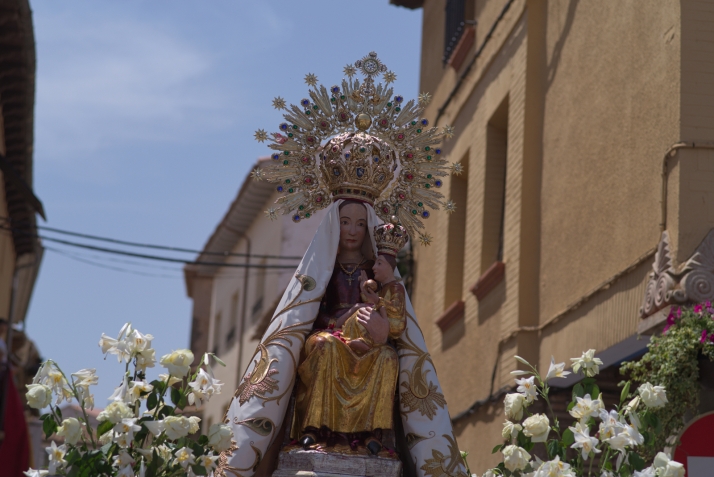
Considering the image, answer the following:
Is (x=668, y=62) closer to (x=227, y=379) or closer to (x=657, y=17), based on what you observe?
(x=657, y=17)

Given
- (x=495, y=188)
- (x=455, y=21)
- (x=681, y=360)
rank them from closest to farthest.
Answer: (x=681, y=360) → (x=495, y=188) → (x=455, y=21)

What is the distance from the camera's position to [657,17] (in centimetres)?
904

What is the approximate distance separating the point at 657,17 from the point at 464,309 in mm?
4974

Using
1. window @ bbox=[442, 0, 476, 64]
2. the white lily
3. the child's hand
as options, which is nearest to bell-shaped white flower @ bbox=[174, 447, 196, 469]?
the child's hand

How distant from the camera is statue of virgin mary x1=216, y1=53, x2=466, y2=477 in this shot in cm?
631

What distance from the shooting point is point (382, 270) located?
6.49m

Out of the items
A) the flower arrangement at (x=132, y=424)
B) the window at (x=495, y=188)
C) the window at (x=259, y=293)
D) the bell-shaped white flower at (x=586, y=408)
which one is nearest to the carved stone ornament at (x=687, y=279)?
the bell-shaped white flower at (x=586, y=408)

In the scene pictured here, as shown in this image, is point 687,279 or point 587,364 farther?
point 687,279

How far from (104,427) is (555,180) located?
6397 mm

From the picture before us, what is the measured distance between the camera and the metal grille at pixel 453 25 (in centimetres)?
1446

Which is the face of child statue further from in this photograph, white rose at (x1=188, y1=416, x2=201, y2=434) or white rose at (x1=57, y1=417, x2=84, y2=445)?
white rose at (x1=57, y1=417, x2=84, y2=445)

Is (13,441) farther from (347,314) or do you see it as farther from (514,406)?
(514,406)

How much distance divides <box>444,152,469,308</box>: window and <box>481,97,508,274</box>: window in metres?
0.91

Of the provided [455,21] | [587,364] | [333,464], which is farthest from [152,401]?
[455,21]
